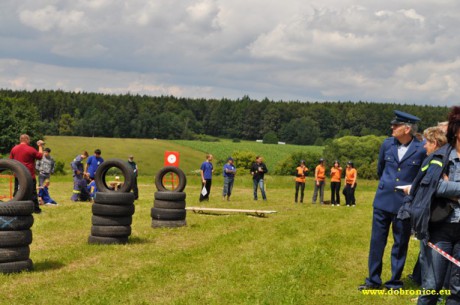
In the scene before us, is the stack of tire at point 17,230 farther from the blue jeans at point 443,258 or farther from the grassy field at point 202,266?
the blue jeans at point 443,258

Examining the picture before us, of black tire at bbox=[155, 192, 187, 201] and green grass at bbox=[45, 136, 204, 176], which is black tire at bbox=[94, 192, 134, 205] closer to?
black tire at bbox=[155, 192, 187, 201]

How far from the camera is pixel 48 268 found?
9680 mm

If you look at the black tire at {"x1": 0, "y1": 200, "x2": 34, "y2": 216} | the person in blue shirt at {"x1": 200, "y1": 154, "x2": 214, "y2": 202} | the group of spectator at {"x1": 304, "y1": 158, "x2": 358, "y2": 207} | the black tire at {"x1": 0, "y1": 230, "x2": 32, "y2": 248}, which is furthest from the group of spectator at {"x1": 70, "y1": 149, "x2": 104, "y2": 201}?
the black tire at {"x1": 0, "y1": 230, "x2": 32, "y2": 248}

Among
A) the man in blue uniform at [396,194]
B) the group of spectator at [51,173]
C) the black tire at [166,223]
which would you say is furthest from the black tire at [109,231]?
the man in blue uniform at [396,194]

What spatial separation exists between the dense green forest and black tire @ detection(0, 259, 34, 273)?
127 meters

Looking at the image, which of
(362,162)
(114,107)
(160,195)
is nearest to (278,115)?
(114,107)

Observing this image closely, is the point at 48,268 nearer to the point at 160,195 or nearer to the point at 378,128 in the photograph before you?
the point at 160,195

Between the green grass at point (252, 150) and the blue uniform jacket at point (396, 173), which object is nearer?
the blue uniform jacket at point (396, 173)

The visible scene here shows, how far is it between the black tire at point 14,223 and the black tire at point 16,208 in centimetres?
6

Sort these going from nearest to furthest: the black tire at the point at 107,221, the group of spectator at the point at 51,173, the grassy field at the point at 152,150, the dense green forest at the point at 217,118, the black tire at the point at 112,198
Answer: the black tire at the point at 112,198 → the black tire at the point at 107,221 → the group of spectator at the point at 51,173 → the grassy field at the point at 152,150 → the dense green forest at the point at 217,118

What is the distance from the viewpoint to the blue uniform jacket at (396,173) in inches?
320

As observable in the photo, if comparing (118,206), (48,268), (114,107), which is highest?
(114,107)

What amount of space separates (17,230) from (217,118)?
150 m

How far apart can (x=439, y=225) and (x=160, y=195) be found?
32.4 ft
